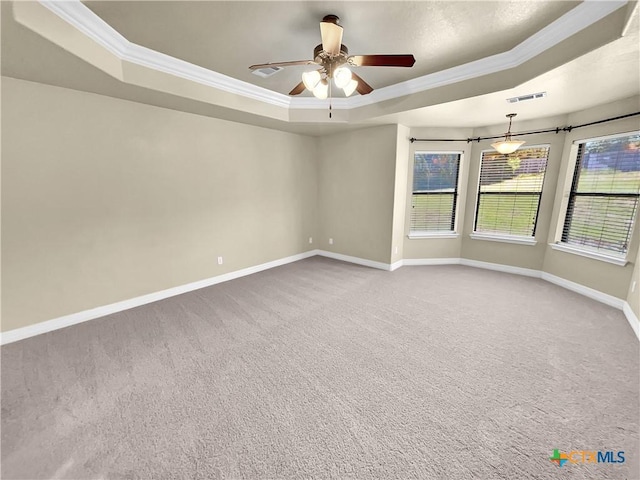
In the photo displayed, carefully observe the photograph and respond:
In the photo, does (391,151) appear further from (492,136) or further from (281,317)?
(281,317)

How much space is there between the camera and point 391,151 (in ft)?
14.6

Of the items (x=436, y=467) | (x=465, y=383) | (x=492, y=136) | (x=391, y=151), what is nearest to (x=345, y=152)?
(x=391, y=151)

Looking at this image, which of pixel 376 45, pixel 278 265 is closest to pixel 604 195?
pixel 376 45

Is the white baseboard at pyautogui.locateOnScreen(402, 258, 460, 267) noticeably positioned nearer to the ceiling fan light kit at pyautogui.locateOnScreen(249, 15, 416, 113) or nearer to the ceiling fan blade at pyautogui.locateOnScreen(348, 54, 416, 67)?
the ceiling fan light kit at pyautogui.locateOnScreen(249, 15, 416, 113)

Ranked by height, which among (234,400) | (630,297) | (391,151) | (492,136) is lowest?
(234,400)

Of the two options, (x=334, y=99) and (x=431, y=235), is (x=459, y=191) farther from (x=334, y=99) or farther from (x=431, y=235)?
(x=334, y=99)

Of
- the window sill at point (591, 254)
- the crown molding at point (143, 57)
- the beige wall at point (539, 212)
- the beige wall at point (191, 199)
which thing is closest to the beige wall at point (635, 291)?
the beige wall at point (191, 199)

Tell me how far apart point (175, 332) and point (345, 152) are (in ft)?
13.5

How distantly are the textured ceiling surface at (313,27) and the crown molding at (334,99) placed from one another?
0.28 ft

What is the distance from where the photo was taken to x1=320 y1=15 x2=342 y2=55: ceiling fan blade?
1769mm

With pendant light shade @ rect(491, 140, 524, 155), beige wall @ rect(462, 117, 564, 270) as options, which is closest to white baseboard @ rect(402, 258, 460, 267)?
beige wall @ rect(462, 117, 564, 270)

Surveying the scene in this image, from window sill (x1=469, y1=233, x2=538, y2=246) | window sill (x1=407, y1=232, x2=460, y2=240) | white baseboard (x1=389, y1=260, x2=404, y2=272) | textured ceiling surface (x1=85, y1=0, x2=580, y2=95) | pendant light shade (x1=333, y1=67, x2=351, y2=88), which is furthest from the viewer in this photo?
window sill (x1=407, y1=232, x2=460, y2=240)

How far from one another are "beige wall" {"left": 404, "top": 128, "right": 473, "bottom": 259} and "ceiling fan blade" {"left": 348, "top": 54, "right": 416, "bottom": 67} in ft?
9.45

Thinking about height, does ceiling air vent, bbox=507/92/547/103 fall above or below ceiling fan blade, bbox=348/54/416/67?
above
